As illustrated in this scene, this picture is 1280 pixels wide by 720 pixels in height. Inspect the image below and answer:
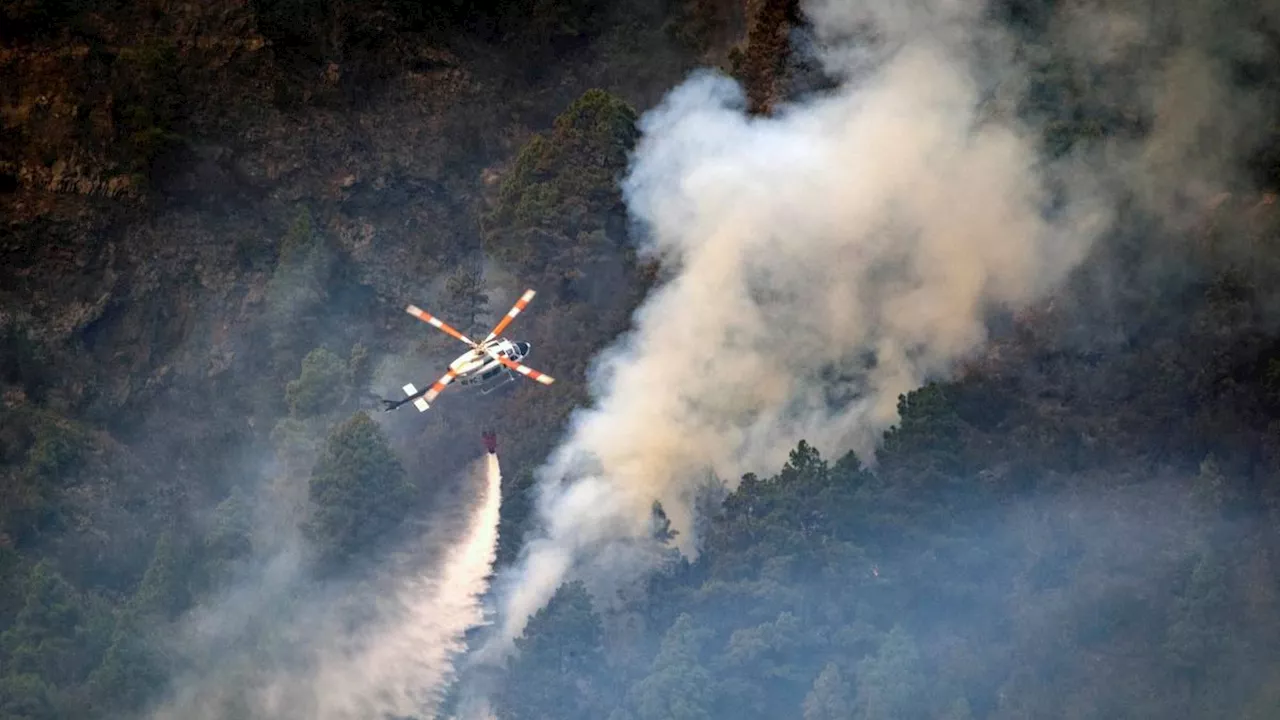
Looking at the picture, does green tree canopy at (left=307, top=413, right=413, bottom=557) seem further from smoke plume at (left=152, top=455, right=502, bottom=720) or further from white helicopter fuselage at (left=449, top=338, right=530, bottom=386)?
white helicopter fuselage at (left=449, top=338, right=530, bottom=386)

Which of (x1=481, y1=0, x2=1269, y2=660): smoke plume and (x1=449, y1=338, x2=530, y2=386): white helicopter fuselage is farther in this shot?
(x1=481, y1=0, x2=1269, y2=660): smoke plume

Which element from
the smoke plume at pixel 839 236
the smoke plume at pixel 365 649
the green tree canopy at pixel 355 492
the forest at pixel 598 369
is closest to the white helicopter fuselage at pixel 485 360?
the smoke plume at pixel 839 236

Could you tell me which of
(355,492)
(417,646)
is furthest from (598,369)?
(417,646)

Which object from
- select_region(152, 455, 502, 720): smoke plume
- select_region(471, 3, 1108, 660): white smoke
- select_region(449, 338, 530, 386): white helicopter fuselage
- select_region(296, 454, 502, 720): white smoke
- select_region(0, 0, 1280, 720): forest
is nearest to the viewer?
select_region(0, 0, 1280, 720): forest

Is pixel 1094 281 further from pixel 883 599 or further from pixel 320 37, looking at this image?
pixel 320 37

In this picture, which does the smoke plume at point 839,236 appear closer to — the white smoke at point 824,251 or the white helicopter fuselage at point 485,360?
the white smoke at point 824,251

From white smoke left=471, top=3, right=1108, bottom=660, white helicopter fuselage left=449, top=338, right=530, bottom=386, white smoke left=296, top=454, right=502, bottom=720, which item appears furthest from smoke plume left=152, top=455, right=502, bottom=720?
white helicopter fuselage left=449, top=338, right=530, bottom=386

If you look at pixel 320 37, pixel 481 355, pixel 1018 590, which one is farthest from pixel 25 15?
pixel 1018 590
